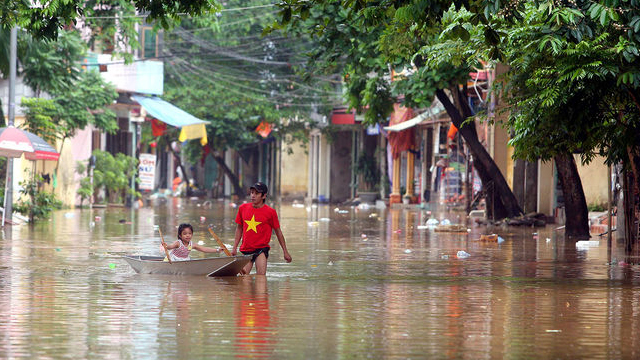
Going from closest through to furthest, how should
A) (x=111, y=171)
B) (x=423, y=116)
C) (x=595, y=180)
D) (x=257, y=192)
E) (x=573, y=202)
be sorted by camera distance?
(x=257, y=192) < (x=573, y=202) < (x=595, y=180) < (x=111, y=171) < (x=423, y=116)

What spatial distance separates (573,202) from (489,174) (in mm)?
4713

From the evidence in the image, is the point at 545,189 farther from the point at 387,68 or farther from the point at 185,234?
the point at 185,234

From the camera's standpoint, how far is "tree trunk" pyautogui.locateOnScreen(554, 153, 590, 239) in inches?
908

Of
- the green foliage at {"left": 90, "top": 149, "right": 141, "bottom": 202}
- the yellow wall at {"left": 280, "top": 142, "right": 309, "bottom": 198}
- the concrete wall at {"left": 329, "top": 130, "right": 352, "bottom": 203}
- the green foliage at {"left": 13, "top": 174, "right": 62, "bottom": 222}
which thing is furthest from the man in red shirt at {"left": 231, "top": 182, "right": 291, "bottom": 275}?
the yellow wall at {"left": 280, "top": 142, "right": 309, "bottom": 198}

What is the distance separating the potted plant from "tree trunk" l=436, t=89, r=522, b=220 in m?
21.4

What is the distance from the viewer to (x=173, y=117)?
140 feet

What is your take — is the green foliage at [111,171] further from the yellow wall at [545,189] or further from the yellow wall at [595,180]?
the yellow wall at [595,180]

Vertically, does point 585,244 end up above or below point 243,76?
below

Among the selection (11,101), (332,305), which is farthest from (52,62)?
(332,305)

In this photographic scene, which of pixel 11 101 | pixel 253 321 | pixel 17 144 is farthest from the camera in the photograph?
pixel 11 101

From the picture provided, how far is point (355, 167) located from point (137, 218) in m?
22.1

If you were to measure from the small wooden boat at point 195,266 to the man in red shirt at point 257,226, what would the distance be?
0.78 ft

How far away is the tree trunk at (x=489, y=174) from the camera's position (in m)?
26.7

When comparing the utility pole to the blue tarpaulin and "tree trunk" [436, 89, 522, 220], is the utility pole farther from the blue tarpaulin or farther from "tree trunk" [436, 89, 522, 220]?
the blue tarpaulin
